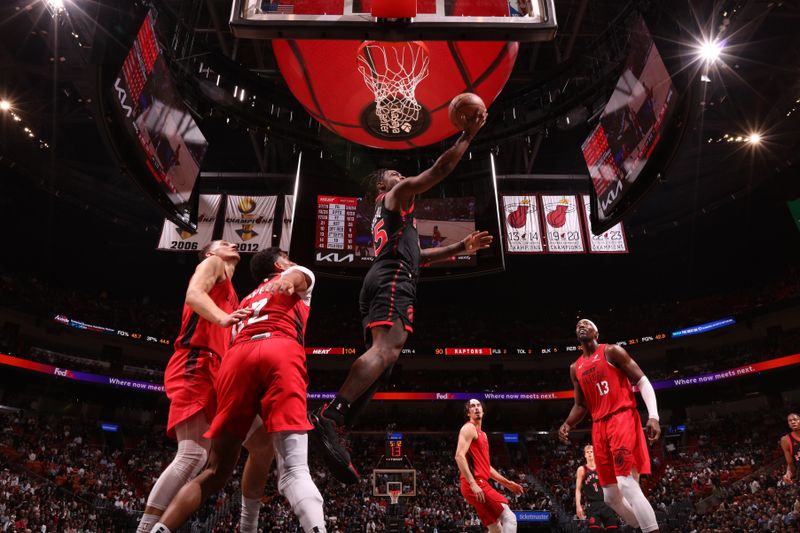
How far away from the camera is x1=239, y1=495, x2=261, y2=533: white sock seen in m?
3.20

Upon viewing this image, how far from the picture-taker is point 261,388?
9.57 ft

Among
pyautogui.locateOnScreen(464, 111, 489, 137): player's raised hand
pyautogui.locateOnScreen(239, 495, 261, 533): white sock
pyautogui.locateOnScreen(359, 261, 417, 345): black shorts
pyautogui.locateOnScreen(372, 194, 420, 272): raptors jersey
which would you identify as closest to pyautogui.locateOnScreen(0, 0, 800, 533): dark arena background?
pyautogui.locateOnScreen(359, 261, 417, 345): black shorts

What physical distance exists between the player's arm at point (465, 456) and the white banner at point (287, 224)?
6419 mm

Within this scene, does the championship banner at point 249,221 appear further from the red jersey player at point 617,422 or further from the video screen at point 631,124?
the red jersey player at point 617,422

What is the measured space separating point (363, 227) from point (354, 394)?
341 inches

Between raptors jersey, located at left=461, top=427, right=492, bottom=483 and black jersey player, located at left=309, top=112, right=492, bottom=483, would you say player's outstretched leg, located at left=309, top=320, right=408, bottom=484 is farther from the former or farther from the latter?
raptors jersey, located at left=461, top=427, right=492, bottom=483

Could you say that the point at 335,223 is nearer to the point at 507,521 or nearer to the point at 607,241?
the point at 607,241

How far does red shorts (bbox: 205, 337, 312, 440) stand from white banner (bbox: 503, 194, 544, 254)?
380 inches

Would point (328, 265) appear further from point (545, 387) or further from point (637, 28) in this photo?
point (545, 387)

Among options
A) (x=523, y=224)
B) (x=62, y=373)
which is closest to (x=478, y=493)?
(x=523, y=224)

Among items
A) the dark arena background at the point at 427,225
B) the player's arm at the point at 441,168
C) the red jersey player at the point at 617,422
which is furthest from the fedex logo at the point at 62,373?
the player's arm at the point at 441,168

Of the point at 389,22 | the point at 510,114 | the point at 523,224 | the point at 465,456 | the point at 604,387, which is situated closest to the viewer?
→ the point at 389,22

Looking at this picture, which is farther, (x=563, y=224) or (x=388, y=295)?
(x=563, y=224)

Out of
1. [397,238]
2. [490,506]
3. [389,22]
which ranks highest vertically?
[389,22]
